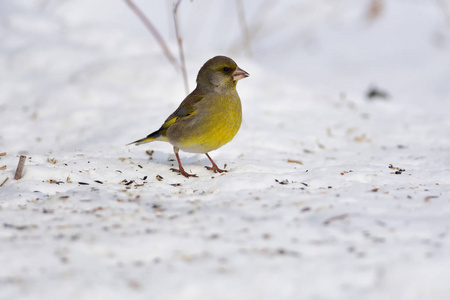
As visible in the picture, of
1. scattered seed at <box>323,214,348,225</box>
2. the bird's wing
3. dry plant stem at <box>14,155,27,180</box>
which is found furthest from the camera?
the bird's wing

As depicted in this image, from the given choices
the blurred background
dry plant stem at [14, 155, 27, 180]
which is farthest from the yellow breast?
the blurred background

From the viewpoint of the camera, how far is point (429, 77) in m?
11.5

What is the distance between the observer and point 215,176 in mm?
4855

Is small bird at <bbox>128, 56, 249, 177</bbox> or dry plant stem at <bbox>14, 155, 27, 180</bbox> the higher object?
small bird at <bbox>128, 56, 249, 177</bbox>

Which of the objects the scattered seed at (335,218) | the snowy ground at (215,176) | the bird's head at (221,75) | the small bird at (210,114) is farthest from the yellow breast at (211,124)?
the scattered seed at (335,218)

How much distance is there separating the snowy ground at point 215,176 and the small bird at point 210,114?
0.31 metres

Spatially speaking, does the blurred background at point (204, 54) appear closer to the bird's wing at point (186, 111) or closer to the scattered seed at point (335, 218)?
the bird's wing at point (186, 111)

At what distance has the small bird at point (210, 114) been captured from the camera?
Answer: 4.87 metres

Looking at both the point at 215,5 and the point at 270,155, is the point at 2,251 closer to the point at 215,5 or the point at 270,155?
the point at 270,155

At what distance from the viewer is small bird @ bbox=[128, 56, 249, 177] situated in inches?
192

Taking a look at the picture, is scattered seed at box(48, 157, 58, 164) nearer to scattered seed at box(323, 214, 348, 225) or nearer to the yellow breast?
the yellow breast

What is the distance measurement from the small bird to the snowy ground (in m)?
0.31

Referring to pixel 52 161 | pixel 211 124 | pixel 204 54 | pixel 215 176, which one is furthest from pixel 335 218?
pixel 204 54

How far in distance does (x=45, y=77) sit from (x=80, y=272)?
6.77m
